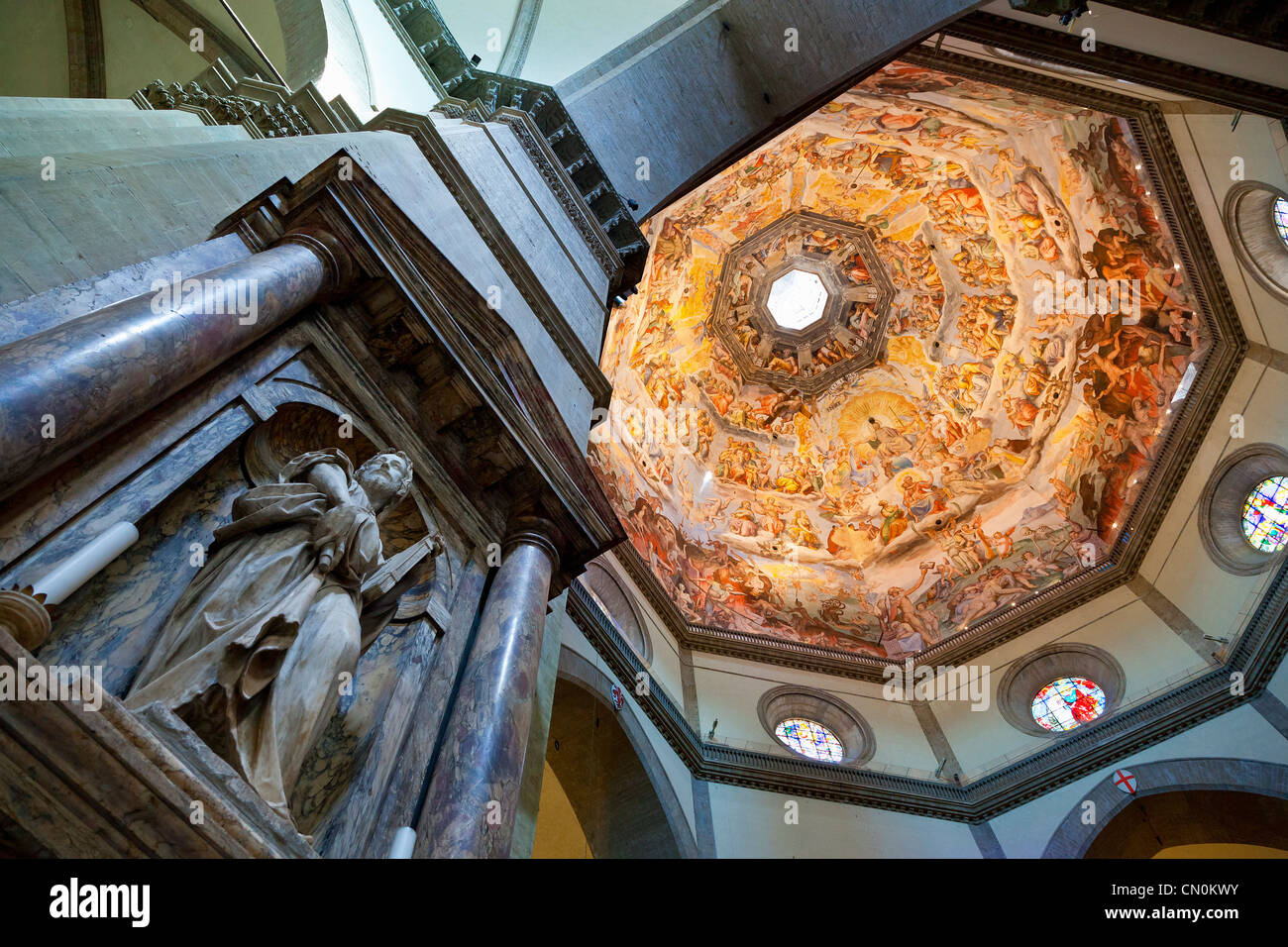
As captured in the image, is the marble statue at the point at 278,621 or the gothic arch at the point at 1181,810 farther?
the gothic arch at the point at 1181,810

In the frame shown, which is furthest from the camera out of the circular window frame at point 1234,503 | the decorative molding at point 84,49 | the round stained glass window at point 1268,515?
the circular window frame at point 1234,503

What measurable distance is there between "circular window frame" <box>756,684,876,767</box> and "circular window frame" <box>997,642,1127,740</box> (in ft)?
8.80

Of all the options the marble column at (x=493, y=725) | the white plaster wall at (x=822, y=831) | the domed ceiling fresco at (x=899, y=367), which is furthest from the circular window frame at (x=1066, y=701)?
the marble column at (x=493, y=725)

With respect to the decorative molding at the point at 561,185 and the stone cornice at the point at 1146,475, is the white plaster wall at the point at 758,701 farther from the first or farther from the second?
the decorative molding at the point at 561,185

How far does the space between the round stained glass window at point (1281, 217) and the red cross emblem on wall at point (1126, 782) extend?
8.38m

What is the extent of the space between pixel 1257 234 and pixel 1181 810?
29.1 ft

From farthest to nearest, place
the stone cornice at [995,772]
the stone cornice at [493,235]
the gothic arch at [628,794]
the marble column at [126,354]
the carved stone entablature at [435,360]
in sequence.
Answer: the stone cornice at [995,772] → the gothic arch at [628,794] → the stone cornice at [493,235] → the carved stone entablature at [435,360] → the marble column at [126,354]

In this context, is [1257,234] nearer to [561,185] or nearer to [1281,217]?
[1281,217]

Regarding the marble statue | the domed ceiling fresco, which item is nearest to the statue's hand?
the marble statue

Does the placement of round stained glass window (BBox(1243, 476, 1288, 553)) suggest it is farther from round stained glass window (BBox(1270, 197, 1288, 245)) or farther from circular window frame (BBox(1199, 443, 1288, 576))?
round stained glass window (BBox(1270, 197, 1288, 245))

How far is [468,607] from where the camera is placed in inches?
195

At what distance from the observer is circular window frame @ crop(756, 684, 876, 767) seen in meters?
15.2

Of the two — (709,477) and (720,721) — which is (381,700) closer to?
(720,721)

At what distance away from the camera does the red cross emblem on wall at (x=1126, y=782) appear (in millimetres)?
12672
